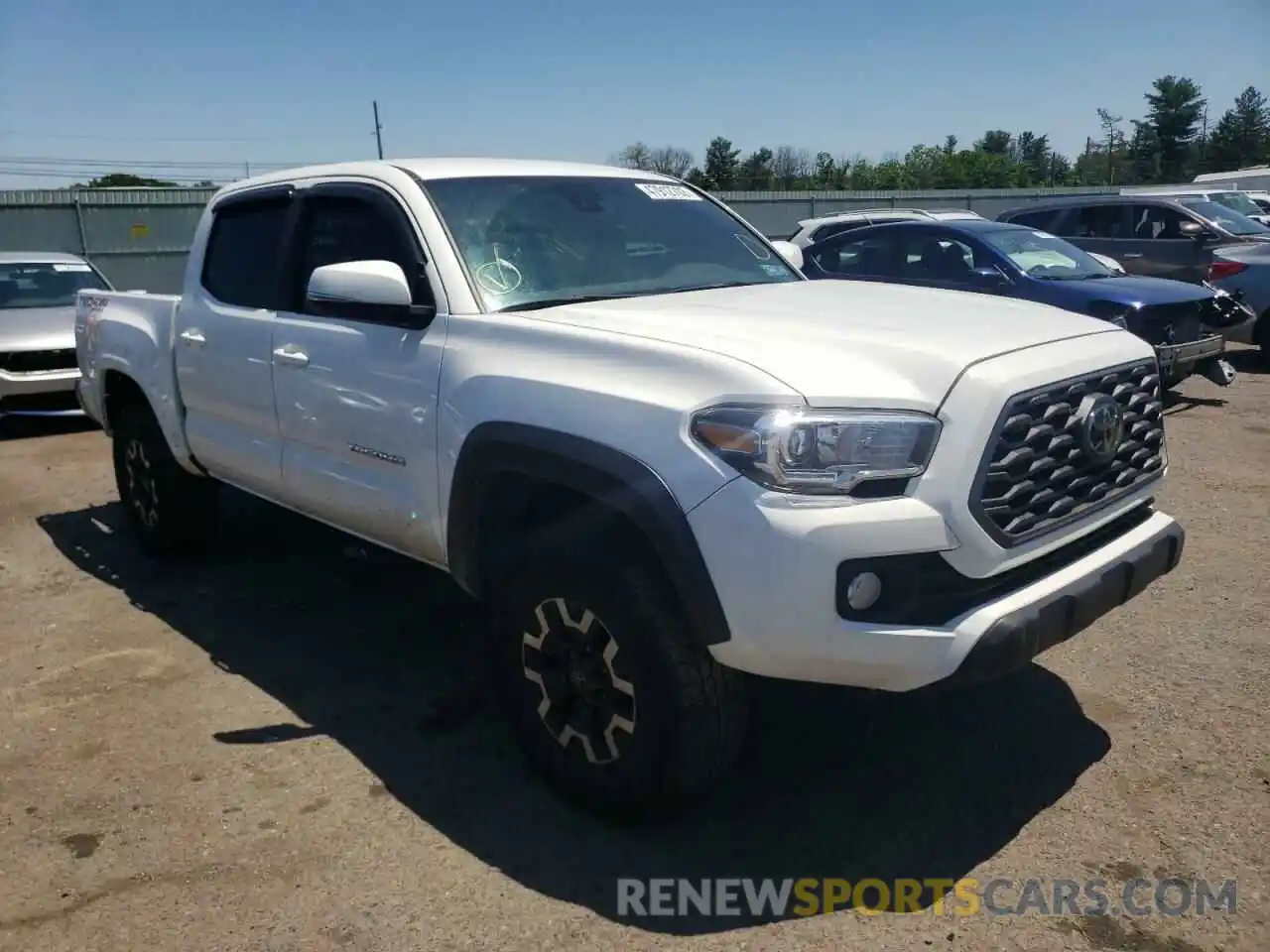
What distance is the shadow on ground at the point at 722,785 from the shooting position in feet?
10.3

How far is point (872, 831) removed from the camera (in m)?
3.25

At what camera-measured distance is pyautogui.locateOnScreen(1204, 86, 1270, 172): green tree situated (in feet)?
234

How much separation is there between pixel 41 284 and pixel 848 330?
33.4 ft

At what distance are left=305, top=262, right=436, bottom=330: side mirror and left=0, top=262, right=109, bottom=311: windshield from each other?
8.03 meters

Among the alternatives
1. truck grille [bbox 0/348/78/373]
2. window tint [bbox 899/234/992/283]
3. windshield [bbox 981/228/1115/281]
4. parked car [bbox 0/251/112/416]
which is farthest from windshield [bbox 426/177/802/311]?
truck grille [bbox 0/348/78/373]

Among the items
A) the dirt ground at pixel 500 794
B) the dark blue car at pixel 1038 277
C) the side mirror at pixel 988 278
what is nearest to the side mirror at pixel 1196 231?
the dark blue car at pixel 1038 277

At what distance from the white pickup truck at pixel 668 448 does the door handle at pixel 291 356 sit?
0.01 metres

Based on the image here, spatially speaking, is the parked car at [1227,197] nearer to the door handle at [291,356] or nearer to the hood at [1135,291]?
the hood at [1135,291]

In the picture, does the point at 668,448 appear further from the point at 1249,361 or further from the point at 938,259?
the point at 1249,361

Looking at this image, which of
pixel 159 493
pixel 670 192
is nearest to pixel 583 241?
pixel 670 192

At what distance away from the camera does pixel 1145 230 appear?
43.4ft

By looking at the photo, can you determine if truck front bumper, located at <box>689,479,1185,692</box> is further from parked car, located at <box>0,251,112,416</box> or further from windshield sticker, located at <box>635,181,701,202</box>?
parked car, located at <box>0,251,112,416</box>

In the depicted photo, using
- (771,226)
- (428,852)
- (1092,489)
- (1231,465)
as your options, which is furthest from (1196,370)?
(771,226)

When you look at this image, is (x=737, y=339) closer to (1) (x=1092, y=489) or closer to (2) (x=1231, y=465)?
(1) (x=1092, y=489)
